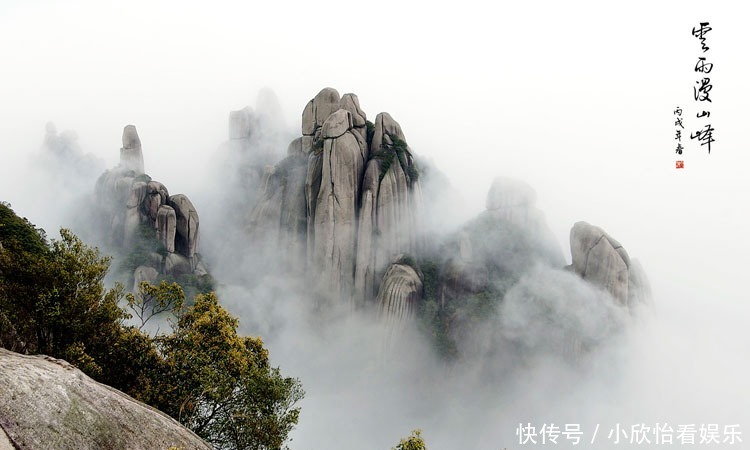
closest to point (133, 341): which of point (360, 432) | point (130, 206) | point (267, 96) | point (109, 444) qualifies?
point (109, 444)

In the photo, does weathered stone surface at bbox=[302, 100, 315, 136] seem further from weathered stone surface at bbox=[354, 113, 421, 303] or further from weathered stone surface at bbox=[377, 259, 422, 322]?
weathered stone surface at bbox=[377, 259, 422, 322]

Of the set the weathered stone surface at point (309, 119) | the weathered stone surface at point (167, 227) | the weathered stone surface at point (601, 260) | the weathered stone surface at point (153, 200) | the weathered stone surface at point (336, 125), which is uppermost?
the weathered stone surface at point (309, 119)

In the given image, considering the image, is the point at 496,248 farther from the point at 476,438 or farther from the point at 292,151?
the point at 292,151

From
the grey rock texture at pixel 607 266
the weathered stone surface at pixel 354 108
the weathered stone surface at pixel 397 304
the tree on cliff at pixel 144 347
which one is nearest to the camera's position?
the tree on cliff at pixel 144 347

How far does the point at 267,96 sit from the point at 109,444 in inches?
2860

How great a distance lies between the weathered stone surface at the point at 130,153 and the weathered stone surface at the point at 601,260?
45.5 m

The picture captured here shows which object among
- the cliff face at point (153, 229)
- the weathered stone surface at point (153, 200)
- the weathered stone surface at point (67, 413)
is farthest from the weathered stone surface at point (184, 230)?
the weathered stone surface at point (67, 413)

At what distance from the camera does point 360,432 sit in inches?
1816

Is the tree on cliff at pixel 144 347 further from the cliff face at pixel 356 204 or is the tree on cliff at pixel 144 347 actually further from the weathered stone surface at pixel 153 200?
the weathered stone surface at pixel 153 200

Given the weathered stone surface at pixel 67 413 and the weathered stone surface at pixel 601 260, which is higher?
the weathered stone surface at pixel 601 260

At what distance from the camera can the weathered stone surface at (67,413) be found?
10.0 m

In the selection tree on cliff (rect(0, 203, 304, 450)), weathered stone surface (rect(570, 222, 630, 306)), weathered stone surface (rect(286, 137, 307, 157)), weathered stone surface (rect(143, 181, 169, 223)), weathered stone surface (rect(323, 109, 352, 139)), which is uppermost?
weathered stone surface (rect(286, 137, 307, 157))

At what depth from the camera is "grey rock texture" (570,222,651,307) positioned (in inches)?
1799

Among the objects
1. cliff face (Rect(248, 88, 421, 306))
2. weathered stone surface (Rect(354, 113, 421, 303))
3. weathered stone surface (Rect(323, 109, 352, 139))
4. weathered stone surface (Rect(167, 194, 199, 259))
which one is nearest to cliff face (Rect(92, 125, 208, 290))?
weathered stone surface (Rect(167, 194, 199, 259))
